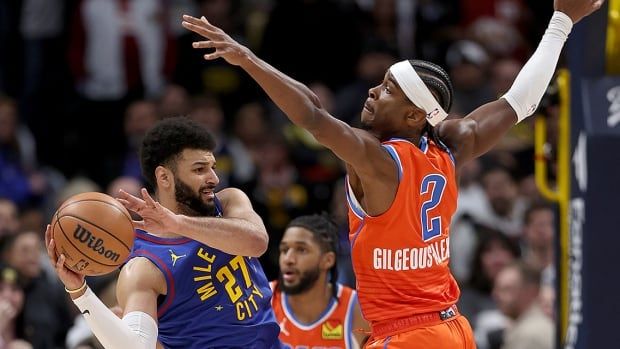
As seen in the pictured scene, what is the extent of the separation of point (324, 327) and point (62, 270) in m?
2.64

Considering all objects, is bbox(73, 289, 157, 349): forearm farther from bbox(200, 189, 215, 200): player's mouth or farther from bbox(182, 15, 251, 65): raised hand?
bbox(182, 15, 251, 65): raised hand

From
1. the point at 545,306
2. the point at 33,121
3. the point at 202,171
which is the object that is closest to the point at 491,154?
the point at 545,306

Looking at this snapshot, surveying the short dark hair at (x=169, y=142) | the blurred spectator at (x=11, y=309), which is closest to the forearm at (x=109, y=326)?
the short dark hair at (x=169, y=142)

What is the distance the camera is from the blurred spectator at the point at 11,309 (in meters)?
9.85

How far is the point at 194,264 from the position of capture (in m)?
6.47

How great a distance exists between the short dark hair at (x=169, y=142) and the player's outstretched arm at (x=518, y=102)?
128cm

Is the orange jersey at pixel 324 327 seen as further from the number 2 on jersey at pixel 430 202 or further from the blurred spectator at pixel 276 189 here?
the blurred spectator at pixel 276 189

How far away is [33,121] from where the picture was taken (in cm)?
1404

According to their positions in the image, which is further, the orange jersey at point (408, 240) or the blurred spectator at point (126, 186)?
the blurred spectator at point (126, 186)

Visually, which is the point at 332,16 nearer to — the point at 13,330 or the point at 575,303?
the point at 13,330

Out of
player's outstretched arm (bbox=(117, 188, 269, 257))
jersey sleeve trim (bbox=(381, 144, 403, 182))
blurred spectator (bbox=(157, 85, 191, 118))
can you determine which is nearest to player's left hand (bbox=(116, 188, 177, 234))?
player's outstretched arm (bbox=(117, 188, 269, 257))

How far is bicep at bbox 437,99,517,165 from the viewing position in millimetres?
6566

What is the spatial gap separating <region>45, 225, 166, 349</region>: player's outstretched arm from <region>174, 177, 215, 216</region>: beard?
37 centimetres

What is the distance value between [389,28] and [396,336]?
8964 mm
